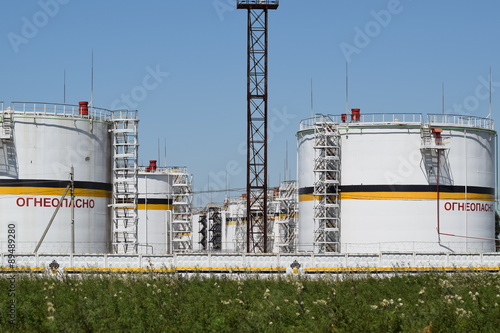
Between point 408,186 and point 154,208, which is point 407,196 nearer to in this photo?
Result: point 408,186

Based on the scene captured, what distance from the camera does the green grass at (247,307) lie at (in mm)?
21359

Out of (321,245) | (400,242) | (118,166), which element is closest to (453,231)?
(400,242)

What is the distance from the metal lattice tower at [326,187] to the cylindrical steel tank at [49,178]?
1346 cm

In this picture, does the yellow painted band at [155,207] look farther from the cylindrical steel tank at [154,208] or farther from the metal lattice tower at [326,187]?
the metal lattice tower at [326,187]

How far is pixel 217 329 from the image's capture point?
2138 cm

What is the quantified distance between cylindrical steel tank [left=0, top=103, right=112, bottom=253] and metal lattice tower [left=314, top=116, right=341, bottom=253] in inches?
530

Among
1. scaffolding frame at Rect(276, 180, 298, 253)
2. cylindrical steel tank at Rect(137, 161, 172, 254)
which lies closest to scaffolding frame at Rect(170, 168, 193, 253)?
cylindrical steel tank at Rect(137, 161, 172, 254)

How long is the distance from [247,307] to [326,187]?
28.7 m

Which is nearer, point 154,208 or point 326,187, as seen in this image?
point 326,187

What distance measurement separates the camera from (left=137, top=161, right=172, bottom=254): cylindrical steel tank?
76.8 meters

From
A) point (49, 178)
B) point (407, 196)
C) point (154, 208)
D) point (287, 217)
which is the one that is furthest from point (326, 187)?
point (154, 208)

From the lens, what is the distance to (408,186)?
52156 millimetres

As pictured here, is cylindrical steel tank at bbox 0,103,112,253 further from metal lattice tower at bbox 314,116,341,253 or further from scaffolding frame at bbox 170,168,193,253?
scaffolding frame at bbox 170,168,193,253

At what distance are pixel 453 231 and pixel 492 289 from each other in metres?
24.2
